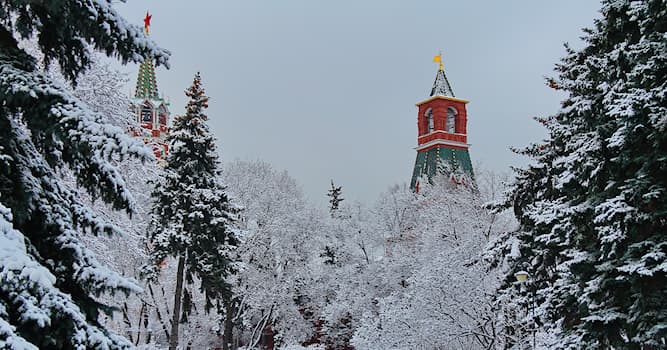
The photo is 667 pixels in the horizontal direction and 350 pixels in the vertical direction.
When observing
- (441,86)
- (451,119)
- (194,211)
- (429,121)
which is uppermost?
(441,86)

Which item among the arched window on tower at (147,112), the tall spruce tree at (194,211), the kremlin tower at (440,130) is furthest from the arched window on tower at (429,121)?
the tall spruce tree at (194,211)

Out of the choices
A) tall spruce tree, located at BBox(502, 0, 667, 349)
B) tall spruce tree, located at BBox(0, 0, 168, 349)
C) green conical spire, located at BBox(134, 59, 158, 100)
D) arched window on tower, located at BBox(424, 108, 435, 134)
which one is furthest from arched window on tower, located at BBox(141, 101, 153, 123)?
tall spruce tree, located at BBox(0, 0, 168, 349)

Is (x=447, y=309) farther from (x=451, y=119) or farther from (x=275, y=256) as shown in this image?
(x=451, y=119)

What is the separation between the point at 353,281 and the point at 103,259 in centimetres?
1928

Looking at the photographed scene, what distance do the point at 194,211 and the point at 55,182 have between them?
1578 centimetres

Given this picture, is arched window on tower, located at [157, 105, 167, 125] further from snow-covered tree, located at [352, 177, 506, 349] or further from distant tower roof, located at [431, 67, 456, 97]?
snow-covered tree, located at [352, 177, 506, 349]

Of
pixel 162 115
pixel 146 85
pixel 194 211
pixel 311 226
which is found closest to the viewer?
pixel 194 211

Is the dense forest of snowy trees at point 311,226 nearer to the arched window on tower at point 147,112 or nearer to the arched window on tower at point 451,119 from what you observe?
the arched window on tower at point 451,119

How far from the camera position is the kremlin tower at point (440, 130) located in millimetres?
49844

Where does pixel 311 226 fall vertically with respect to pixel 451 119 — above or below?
below

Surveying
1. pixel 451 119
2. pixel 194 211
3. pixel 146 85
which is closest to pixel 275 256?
pixel 194 211

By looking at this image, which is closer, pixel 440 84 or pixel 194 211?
pixel 194 211

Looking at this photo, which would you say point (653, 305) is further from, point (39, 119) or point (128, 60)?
point (39, 119)

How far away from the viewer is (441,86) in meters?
55.3
